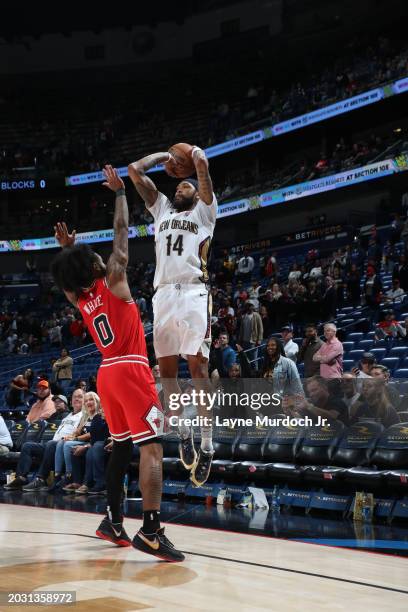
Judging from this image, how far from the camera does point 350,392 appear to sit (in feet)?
27.1

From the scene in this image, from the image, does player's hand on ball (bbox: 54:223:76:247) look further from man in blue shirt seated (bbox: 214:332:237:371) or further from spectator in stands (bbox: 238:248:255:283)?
spectator in stands (bbox: 238:248:255:283)

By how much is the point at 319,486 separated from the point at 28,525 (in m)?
3.35

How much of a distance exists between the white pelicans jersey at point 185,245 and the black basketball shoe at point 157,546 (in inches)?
70.7

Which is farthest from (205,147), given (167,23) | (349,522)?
(349,522)

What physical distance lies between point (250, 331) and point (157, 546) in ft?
27.8

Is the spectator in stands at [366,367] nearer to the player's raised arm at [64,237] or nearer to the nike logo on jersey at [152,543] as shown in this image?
the nike logo on jersey at [152,543]

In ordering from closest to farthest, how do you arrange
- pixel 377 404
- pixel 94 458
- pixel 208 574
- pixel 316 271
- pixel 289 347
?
1. pixel 208 574
2. pixel 377 404
3. pixel 94 458
4. pixel 289 347
5. pixel 316 271

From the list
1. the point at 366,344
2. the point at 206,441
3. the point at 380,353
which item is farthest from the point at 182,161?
the point at 366,344

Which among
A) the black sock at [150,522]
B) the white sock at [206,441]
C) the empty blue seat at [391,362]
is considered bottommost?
the black sock at [150,522]

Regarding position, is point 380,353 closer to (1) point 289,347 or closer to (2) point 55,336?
(1) point 289,347

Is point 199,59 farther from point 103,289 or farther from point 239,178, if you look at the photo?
point 103,289

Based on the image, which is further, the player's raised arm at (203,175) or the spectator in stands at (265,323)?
the spectator in stands at (265,323)

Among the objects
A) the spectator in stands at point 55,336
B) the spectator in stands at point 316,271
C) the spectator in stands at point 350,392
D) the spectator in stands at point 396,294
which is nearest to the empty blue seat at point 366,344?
the spectator in stands at point 396,294

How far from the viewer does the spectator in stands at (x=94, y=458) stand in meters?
10.3
